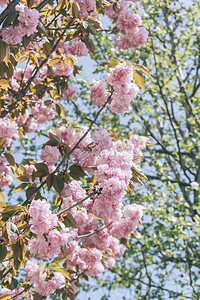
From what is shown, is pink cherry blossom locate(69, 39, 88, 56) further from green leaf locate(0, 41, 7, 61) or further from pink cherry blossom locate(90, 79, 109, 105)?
green leaf locate(0, 41, 7, 61)

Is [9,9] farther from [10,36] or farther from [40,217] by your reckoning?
[40,217]

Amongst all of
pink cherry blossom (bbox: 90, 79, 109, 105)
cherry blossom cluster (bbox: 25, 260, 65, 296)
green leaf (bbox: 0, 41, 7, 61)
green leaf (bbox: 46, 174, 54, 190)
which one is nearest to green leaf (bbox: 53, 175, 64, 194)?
green leaf (bbox: 46, 174, 54, 190)

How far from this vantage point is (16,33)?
82.2 inches

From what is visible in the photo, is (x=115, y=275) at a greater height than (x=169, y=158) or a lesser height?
lesser

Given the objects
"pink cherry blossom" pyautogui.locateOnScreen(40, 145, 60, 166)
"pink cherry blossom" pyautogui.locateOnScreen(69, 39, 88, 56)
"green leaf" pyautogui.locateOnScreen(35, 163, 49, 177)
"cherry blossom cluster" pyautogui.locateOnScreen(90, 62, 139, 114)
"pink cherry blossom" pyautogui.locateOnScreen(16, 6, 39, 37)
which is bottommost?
"green leaf" pyautogui.locateOnScreen(35, 163, 49, 177)

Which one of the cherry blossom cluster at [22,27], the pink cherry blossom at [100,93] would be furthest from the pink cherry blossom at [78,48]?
the cherry blossom cluster at [22,27]

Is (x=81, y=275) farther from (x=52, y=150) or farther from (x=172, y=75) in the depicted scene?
(x=172, y=75)

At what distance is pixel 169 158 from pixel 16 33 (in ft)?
17.0

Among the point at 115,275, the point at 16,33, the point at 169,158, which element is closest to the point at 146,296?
the point at 115,275

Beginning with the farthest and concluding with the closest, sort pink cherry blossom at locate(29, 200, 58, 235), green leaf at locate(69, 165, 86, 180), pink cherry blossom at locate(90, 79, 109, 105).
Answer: pink cherry blossom at locate(90, 79, 109, 105) < green leaf at locate(69, 165, 86, 180) < pink cherry blossom at locate(29, 200, 58, 235)

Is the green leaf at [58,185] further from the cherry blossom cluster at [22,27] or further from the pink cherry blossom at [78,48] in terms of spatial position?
the pink cherry blossom at [78,48]

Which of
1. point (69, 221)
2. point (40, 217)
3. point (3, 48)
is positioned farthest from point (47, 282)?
point (3, 48)

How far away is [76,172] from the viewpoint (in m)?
2.23

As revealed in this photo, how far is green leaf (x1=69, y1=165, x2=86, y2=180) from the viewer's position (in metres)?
2.21
